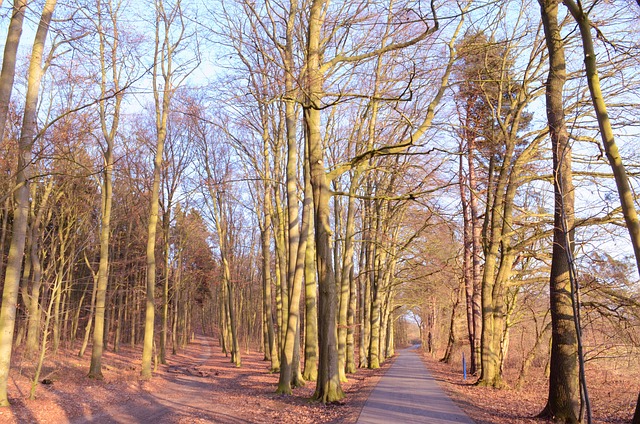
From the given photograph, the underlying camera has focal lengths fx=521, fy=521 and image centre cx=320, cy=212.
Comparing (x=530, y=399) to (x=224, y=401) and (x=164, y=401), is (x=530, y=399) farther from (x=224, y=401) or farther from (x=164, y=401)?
(x=164, y=401)

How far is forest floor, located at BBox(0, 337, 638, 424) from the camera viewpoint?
10648mm

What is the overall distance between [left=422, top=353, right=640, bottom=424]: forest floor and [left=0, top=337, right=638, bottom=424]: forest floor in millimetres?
19

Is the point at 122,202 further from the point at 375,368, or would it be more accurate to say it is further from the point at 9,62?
the point at 9,62

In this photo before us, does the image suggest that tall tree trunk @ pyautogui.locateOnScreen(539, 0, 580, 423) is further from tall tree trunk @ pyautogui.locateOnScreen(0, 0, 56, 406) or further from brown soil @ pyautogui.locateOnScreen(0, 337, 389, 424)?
tall tree trunk @ pyautogui.locateOnScreen(0, 0, 56, 406)

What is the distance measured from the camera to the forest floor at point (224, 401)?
1065 cm

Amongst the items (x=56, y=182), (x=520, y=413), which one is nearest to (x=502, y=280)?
(x=520, y=413)

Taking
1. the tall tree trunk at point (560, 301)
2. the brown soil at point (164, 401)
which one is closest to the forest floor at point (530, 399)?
the tall tree trunk at point (560, 301)

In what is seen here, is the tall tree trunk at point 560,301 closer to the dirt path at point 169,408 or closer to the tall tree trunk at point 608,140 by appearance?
the tall tree trunk at point 608,140

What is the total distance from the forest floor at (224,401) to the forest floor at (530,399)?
0.8 inches

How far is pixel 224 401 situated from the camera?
44.2ft

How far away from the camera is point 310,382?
56.3 feet

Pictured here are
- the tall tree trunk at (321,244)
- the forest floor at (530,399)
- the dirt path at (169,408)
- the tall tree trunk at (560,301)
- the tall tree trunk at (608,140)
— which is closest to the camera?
the tall tree trunk at (608,140)

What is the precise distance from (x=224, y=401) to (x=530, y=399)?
8.06m

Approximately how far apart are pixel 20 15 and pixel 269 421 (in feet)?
27.9
